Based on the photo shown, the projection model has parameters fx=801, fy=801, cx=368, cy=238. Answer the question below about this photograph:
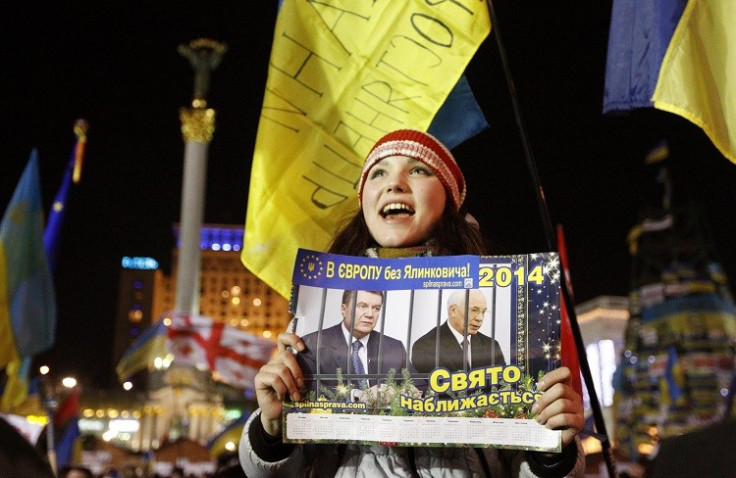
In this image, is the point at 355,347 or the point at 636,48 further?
the point at 636,48

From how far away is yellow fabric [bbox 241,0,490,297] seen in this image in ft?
17.1

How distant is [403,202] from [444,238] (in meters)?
0.26

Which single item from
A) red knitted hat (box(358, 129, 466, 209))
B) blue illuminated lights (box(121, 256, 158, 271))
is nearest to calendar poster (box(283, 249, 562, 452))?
red knitted hat (box(358, 129, 466, 209))

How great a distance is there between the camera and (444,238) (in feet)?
12.3

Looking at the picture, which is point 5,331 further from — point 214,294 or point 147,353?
point 214,294

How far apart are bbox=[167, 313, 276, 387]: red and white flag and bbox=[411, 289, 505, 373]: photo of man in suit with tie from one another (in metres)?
12.7

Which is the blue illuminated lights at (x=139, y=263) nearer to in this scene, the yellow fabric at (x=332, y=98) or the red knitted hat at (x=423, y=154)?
the yellow fabric at (x=332, y=98)

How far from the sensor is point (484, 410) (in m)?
2.75

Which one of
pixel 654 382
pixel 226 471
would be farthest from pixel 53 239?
pixel 654 382

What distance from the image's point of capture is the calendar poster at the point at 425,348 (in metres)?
2.76

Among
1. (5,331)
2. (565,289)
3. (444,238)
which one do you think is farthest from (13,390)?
(565,289)

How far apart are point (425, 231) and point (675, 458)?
248 centimetres

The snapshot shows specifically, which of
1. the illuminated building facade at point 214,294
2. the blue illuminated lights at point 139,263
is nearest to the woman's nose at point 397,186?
the illuminated building facade at point 214,294

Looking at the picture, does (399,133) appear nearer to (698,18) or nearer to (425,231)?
(425,231)
